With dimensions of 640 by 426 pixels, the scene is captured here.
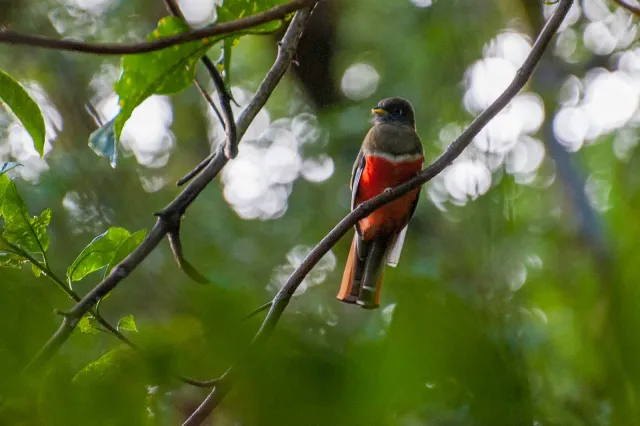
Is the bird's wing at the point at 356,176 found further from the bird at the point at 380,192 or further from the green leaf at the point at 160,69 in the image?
the green leaf at the point at 160,69

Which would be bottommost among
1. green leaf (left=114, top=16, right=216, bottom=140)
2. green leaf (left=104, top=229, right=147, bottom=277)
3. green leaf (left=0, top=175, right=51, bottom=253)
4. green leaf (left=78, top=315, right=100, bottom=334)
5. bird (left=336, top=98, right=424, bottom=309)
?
green leaf (left=78, top=315, right=100, bottom=334)

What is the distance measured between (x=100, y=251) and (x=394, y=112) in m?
2.47

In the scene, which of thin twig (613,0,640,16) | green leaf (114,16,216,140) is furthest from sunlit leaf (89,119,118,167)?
thin twig (613,0,640,16)

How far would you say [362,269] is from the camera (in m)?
2.97

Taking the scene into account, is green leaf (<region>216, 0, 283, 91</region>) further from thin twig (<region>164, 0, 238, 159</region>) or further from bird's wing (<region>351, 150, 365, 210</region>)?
bird's wing (<region>351, 150, 365, 210</region>)

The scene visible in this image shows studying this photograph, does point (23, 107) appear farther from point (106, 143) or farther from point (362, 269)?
point (362, 269)

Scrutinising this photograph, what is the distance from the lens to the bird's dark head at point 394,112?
3701 millimetres

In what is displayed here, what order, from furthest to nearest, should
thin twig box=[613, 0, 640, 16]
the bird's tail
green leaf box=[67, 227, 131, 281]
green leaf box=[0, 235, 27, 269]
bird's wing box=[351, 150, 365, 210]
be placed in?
1. bird's wing box=[351, 150, 365, 210]
2. the bird's tail
3. thin twig box=[613, 0, 640, 16]
4. green leaf box=[67, 227, 131, 281]
5. green leaf box=[0, 235, 27, 269]

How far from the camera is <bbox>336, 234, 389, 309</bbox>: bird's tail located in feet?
8.91

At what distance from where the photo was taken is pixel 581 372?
1.84 feet

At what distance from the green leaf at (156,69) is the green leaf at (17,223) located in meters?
0.30

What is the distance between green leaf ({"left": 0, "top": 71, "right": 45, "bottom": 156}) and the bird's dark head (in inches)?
103

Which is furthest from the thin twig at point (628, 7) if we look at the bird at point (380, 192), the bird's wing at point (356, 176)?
the bird's wing at point (356, 176)

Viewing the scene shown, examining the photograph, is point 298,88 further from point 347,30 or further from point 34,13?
point 34,13
